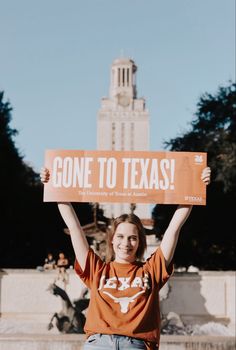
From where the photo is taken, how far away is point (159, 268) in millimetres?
3322

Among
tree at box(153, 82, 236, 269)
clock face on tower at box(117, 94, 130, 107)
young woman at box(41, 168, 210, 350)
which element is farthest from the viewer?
clock face on tower at box(117, 94, 130, 107)

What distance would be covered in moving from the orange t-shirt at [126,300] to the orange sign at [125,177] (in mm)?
761

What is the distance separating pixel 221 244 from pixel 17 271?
606 inches

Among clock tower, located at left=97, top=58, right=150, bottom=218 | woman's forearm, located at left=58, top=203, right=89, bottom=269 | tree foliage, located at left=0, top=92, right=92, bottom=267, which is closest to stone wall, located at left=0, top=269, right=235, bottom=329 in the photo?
tree foliage, located at left=0, top=92, right=92, bottom=267

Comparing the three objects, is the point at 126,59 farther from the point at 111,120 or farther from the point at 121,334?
the point at 121,334

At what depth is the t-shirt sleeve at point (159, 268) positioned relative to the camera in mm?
3296

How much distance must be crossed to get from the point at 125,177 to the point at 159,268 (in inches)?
38.4

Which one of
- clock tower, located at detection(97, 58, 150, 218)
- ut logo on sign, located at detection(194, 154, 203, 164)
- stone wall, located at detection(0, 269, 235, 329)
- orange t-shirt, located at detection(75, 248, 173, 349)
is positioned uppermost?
clock tower, located at detection(97, 58, 150, 218)

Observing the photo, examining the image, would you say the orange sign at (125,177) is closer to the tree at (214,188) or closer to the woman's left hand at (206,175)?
the woman's left hand at (206,175)

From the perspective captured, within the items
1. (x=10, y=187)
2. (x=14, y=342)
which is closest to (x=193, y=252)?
(x=10, y=187)

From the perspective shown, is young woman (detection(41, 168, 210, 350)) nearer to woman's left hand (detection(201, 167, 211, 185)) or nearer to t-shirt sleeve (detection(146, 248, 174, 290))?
t-shirt sleeve (detection(146, 248, 174, 290))

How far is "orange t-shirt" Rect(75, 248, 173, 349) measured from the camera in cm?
308

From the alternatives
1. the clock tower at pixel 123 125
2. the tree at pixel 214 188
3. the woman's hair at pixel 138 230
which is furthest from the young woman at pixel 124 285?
the clock tower at pixel 123 125

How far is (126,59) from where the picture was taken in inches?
5221
